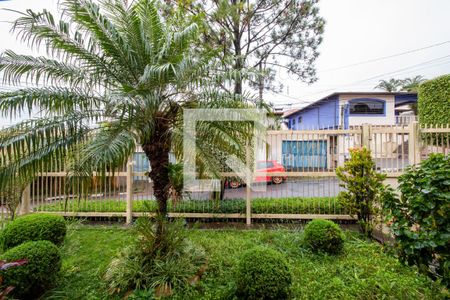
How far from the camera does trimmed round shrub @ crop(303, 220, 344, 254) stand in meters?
3.76

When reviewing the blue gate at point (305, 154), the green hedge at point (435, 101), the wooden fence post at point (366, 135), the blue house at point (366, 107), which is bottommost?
the blue gate at point (305, 154)

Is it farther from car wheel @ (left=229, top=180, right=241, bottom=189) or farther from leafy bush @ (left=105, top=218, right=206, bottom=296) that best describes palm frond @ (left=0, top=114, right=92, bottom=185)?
car wheel @ (left=229, top=180, right=241, bottom=189)

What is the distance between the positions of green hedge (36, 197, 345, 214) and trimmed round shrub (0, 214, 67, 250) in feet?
5.34

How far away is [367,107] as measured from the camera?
17203 millimetres

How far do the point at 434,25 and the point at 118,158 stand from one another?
12759 millimetres

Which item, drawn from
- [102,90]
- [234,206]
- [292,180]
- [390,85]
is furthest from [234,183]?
[390,85]

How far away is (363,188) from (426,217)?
8.03 feet

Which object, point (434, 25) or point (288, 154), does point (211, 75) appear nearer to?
point (288, 154)

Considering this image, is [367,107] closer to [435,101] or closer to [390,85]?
[435,101]

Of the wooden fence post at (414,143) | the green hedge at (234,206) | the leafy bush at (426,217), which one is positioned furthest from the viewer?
the green hedge at (234,206)

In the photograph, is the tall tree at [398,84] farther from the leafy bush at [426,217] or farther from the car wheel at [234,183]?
the leafy bush at [426,217]

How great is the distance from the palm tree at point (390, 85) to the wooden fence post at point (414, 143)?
90.2ft

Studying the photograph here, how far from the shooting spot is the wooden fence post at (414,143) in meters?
5.11

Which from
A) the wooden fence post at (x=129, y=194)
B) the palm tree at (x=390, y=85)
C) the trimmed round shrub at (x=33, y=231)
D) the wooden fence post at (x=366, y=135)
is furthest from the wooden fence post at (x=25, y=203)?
the palm tree at (x=390, y=85)
